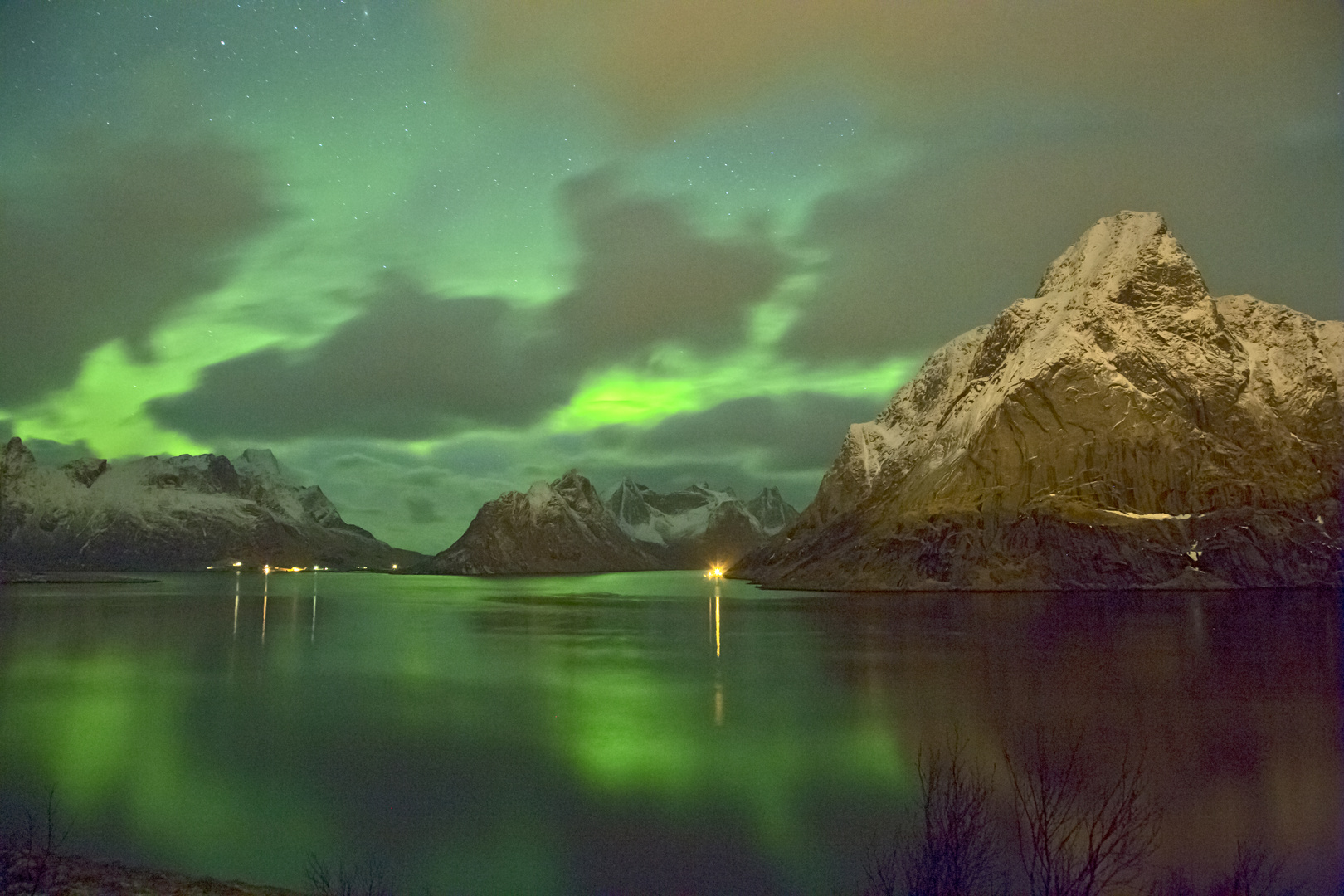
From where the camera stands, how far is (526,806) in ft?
125

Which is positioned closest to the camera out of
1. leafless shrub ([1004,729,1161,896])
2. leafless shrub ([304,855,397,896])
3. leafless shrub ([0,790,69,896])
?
leafless shrub ([1004,729,1161,896])

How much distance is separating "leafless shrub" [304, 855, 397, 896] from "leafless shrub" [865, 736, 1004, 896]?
49.8 ft

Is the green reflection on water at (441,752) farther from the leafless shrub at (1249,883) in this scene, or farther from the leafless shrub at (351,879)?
the leafless shrub at (1249,883)

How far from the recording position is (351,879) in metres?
29.3

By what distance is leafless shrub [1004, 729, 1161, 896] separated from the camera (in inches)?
930

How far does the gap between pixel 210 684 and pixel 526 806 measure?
48006 millimetres

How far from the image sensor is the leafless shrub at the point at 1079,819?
2361cm

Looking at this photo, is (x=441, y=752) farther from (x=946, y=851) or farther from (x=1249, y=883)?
(x=1249, y=883)

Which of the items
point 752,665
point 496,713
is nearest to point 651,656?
point 752,665

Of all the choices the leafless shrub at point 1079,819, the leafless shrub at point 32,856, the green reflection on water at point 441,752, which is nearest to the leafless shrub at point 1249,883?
the leafless shrub at point 1079,819

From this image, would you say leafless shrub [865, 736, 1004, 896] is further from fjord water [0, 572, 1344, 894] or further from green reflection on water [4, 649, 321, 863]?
green reflection on water [4, 649, 321, 863]

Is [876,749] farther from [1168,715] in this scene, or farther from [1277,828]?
[1168,715]

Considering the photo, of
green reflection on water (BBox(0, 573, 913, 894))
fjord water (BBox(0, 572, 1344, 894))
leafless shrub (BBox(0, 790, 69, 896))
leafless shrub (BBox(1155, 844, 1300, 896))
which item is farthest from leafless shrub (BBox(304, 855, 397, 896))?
leafless shrub (BBox(1155, 844, 1300, 896))

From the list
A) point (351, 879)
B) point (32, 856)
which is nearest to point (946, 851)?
point (351, 879)
